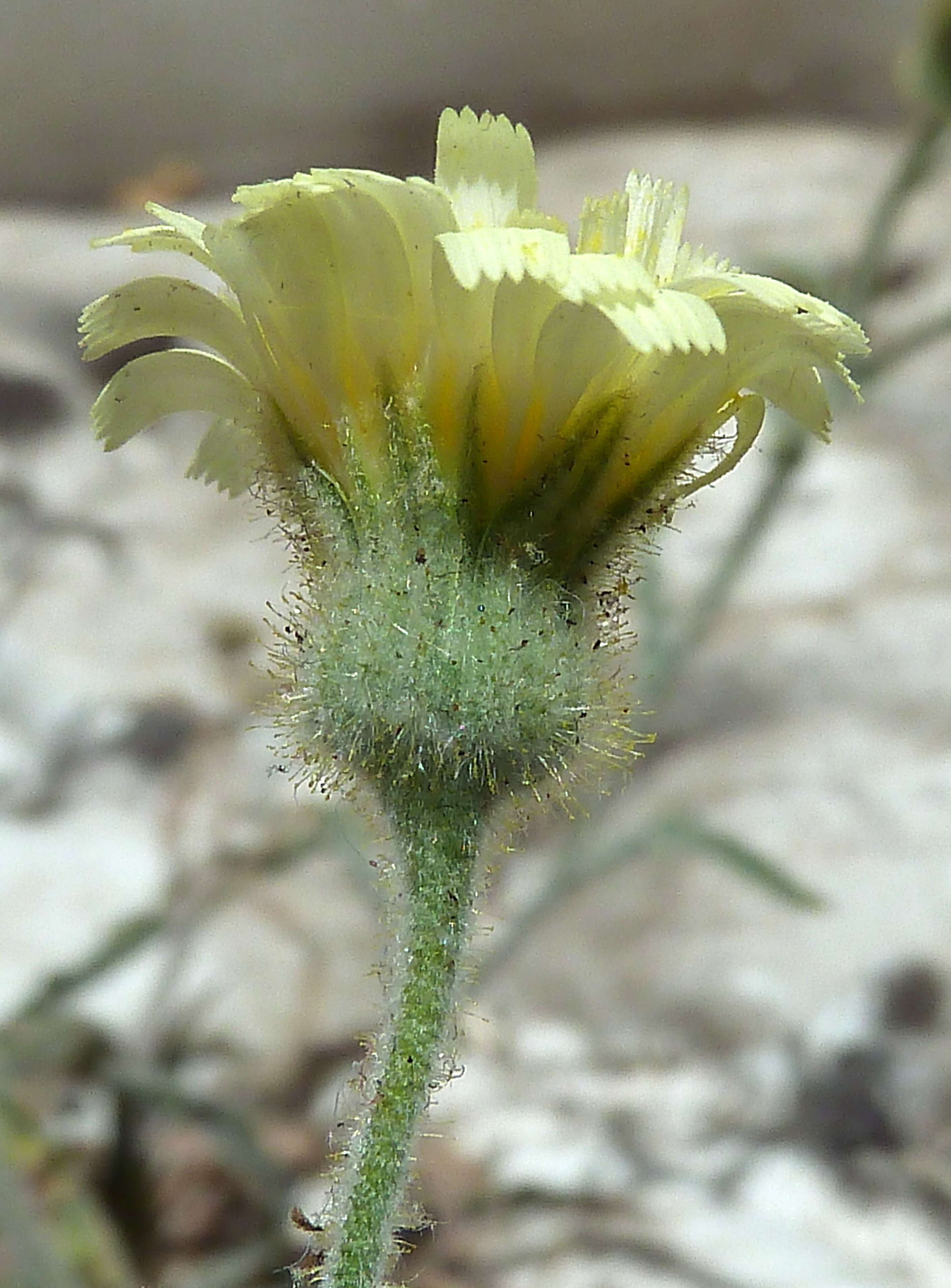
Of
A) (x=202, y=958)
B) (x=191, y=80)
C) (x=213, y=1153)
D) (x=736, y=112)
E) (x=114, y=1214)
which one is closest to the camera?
(x=114, y=1214)

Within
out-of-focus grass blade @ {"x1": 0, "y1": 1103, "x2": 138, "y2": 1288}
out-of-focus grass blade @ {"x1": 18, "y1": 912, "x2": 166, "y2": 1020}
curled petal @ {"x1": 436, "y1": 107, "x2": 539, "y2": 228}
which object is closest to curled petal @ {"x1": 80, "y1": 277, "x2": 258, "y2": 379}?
curled petal @ {"x1": 436, "y1": 107, "x2": 539, "y2": 228}

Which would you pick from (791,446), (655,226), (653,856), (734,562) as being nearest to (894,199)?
(791,446)

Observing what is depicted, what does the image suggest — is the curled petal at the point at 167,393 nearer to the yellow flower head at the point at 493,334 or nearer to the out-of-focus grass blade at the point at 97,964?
the yellow flower head at the point at 493,334

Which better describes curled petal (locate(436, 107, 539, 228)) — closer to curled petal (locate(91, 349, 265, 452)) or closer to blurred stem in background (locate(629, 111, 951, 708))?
curled petal (locate(91, 349, 265, 452))

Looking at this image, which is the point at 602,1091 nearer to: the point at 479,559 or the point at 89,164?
the point at 479,559

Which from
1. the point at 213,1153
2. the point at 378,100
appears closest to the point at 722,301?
the point at 213,1153

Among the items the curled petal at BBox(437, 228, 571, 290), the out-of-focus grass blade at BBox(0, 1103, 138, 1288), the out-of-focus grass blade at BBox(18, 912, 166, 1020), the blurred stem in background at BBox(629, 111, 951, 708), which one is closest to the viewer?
the curled petal at BBox(437, 228, 571, 290)
